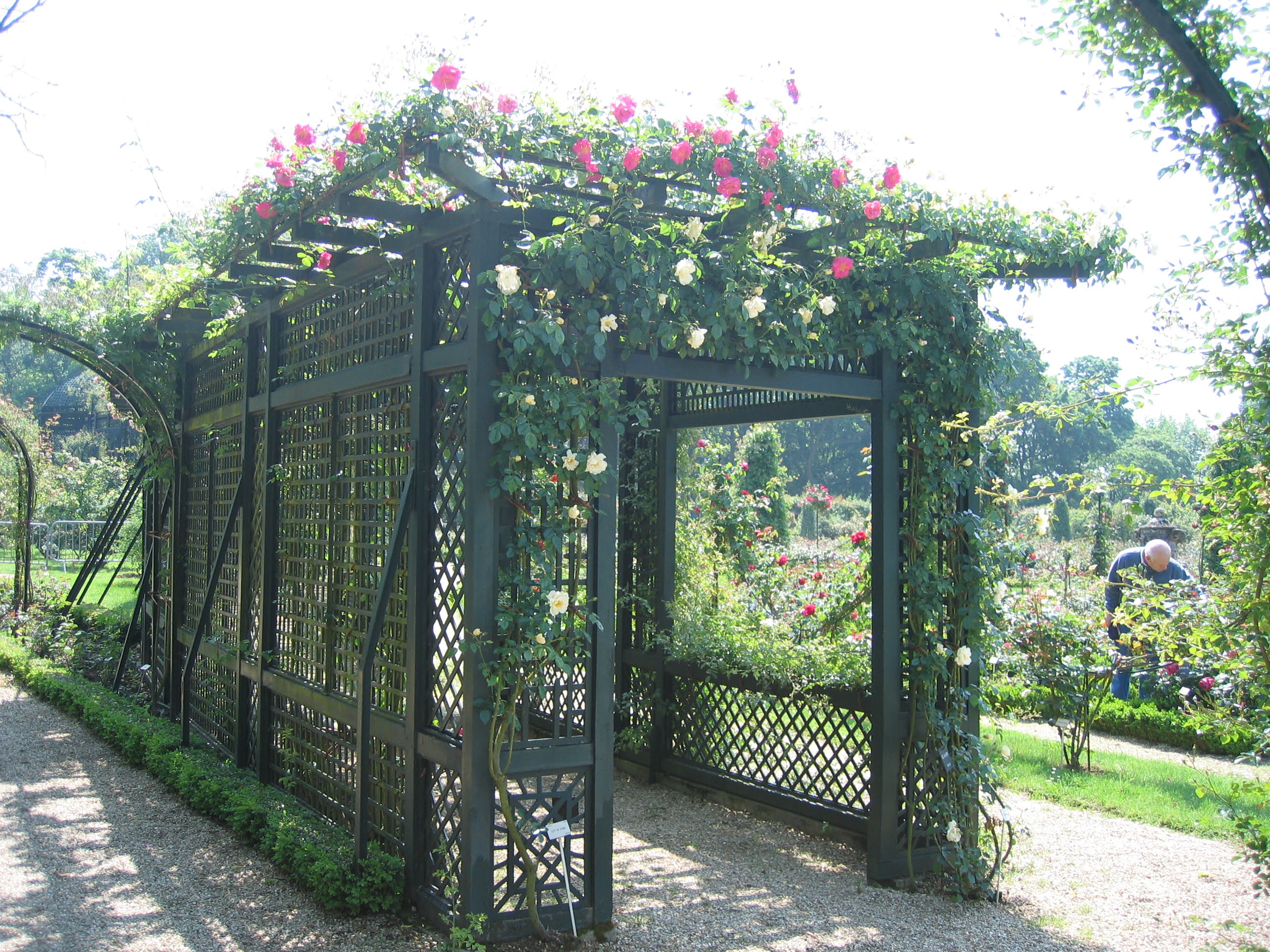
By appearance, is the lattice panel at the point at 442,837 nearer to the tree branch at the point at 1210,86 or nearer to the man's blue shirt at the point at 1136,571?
the tree branch at the point at 1210,86

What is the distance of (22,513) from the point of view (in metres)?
12.2

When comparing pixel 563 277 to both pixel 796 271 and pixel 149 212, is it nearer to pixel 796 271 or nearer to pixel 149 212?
pixel 796 271

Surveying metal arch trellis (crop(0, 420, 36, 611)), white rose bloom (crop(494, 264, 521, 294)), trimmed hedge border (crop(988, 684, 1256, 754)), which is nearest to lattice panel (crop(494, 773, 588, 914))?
white rose bloom (crop(494, 264, 521, 294))

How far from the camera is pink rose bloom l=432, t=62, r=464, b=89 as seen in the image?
11.8ft

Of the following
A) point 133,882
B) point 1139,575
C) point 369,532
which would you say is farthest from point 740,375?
point 1139,575

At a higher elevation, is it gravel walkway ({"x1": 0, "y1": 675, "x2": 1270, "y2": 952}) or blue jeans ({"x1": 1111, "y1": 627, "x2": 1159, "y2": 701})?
blue jeans ({"x1": 1111, "y1": 627, "x2": 1159, "y2": 701})

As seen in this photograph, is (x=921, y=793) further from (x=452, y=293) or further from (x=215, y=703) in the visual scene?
(x=215, y=703)

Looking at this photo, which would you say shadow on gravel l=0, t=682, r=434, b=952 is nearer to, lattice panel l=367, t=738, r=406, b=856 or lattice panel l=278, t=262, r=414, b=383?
A: lattice panel l=367, t=738, r=406, b=856

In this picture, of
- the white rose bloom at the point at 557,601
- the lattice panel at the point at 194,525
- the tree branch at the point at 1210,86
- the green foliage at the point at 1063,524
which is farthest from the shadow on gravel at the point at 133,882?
the green foliage at the point at 1063,524

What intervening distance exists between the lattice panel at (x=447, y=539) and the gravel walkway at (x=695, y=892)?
0.95 m

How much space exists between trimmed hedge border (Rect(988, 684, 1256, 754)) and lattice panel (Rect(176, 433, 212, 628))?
6027 mm

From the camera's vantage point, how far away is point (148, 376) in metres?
8.30

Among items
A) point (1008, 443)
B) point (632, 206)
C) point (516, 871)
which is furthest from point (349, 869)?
point (1008, 443)

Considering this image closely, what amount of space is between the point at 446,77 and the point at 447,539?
5.87 feet
